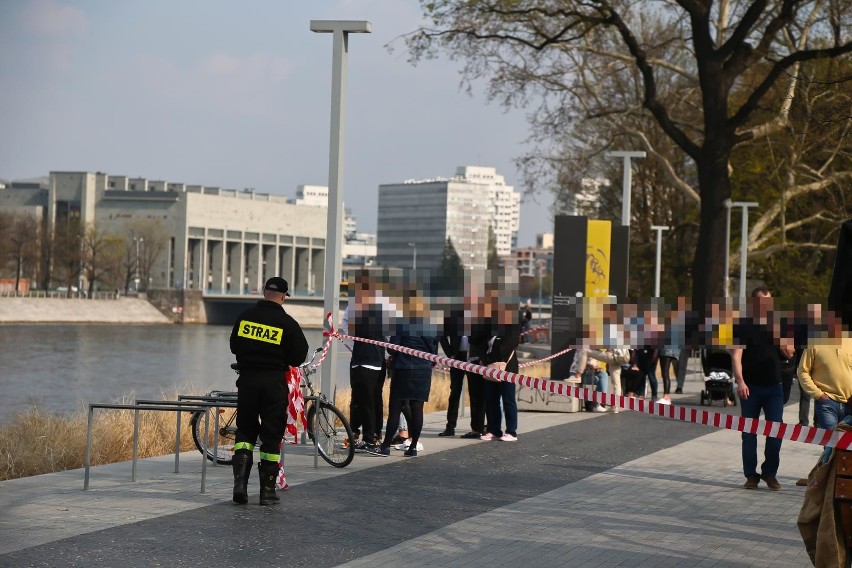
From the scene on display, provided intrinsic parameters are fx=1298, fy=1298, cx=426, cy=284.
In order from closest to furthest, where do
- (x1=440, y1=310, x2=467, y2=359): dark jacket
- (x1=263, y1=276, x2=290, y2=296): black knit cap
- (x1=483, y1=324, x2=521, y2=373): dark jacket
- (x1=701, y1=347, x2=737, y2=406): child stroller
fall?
1. (x1=263, y1=276, x2=290, y2=296): black knit cap
2. (x1=483, y1=324, x2=521, y2=373): dark jacket
3. (x1=440, y1=310, x2=467, y2=359): dark jacket
4. (x1=701, y1=347, x2=737, y2=406): child stroller

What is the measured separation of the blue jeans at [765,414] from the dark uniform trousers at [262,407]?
15.0 feet

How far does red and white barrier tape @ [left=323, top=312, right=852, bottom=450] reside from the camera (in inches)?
354

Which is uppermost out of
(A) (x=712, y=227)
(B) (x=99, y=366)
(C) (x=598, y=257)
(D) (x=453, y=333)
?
(A) (x=712, y=227)

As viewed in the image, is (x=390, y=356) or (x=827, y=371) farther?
(x=390, y=356)

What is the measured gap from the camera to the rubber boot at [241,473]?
1052cm

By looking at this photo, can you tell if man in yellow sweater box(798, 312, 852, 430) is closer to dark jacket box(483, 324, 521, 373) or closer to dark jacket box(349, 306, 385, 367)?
dark jacket box(349, 306, 385, 367)

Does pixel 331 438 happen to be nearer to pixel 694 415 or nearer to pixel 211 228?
pixel 694 415

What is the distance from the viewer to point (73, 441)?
14031mm

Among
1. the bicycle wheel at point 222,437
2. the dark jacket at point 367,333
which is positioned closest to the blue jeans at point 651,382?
the dark jacket at point 367,333

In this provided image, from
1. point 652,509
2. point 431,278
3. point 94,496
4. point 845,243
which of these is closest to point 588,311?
A: point 431,278

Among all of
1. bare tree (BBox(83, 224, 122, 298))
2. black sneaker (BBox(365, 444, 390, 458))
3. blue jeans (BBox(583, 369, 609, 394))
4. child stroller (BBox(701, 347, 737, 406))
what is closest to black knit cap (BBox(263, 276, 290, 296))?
black sneaker (BBox(365, 444, 390, 458))

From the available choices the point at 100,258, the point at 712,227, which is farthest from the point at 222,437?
the point at 100,258

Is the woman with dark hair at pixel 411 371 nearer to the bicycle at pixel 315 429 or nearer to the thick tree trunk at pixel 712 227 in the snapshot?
the bicycle at pixel 315 429

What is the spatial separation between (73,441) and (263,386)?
4.31 m
